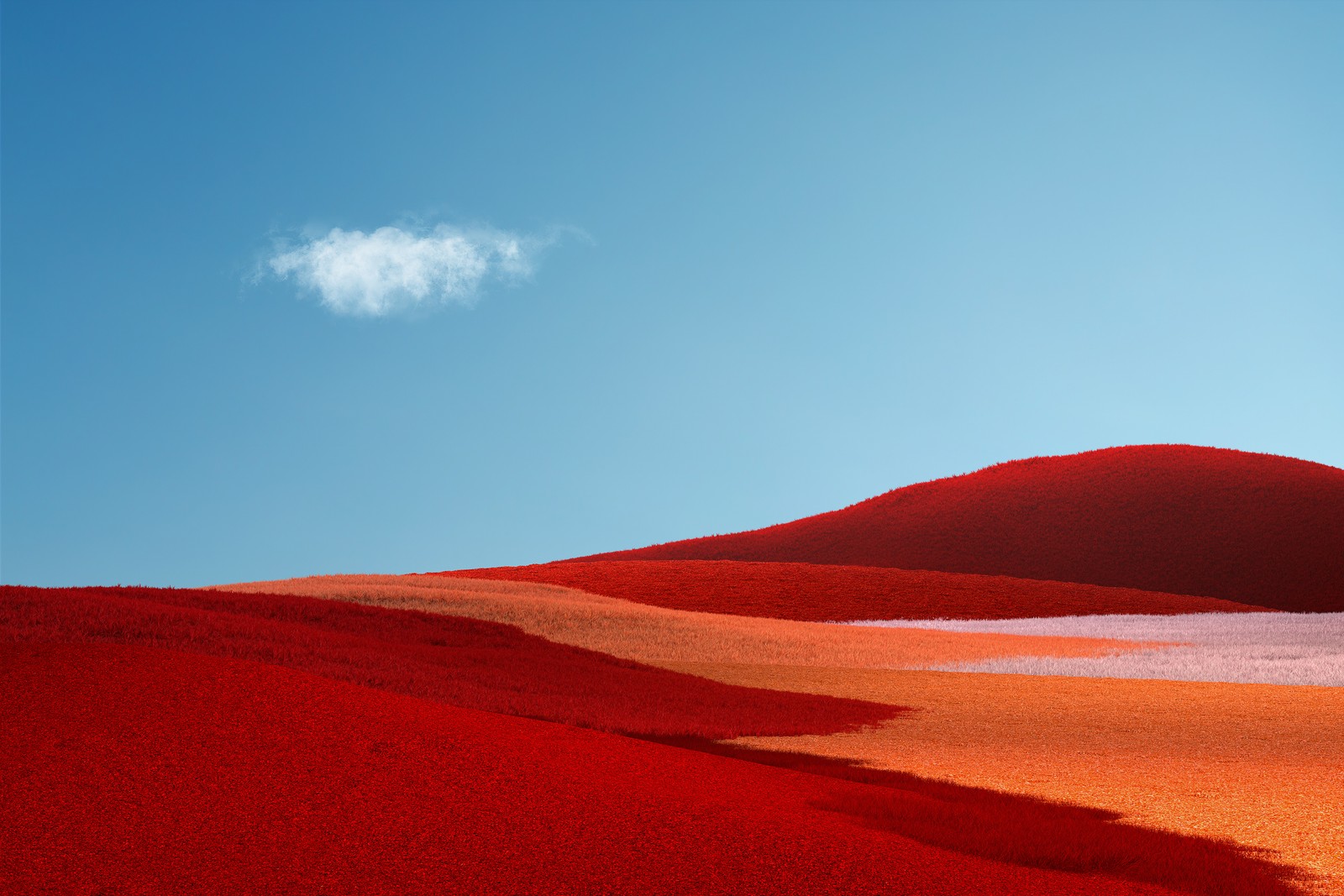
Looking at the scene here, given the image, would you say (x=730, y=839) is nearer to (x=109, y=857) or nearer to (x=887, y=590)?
(x=109, y=857)

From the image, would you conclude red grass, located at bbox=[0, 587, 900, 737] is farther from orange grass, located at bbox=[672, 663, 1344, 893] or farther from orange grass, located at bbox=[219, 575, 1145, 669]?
orange grass, located at bbox=[219, 575, 1145, 669]

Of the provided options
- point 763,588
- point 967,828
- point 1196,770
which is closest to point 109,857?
point 967,828

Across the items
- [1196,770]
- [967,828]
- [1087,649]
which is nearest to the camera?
[967,828]

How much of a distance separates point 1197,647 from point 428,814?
21356 millimetres

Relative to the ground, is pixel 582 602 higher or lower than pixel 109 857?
higher

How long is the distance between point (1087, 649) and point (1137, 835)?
16.5m

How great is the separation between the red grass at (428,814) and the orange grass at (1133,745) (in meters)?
0.98

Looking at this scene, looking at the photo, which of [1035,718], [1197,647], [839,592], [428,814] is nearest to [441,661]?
[1035,718]

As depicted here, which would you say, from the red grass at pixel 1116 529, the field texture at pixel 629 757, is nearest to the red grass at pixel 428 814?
the field texture at pixel 629 757

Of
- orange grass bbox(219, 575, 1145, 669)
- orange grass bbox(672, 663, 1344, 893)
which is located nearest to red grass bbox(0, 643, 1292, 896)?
orange grass bbox(672, 663, 1344, 893)

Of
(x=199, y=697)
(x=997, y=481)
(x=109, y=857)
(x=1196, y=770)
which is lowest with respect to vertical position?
(x=1196, y=770)

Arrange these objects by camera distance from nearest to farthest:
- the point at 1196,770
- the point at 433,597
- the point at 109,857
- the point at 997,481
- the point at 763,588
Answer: the point at 109,857 < the point at 1196,770 < the point at 433,597 < the point at 763,588 < the point at 997,481

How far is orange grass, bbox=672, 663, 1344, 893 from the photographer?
814 centimetres

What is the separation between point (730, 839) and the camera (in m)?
6.39
